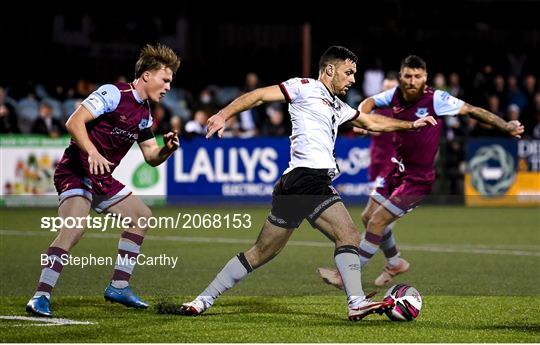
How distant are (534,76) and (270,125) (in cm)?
766

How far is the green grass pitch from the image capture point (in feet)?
26.9

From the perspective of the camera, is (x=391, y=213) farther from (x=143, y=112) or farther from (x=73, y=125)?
(x=73, y=125)

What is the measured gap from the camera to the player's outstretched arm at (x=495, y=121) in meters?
10.3

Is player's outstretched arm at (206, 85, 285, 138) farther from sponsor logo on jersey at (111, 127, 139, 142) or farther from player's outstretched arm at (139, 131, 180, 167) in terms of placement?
sponsor logo on jersey at (111, 127, 139, 142)

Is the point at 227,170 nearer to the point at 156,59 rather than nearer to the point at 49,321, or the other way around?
the point at 156,59

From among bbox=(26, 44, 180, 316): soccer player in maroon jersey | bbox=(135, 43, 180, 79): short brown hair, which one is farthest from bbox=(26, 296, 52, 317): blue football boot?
bbox=(135, 43, 180, 79): short brown hair

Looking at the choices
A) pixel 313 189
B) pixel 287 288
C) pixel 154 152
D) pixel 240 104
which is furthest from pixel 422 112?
pixel 240 104

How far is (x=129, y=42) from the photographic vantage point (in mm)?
25500

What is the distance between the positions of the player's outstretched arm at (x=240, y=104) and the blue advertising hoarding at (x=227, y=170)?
12.6 meters

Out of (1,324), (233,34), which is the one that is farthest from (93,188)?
(233,34)

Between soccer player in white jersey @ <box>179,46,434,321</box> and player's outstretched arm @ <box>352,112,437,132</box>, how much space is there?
35 centimetres

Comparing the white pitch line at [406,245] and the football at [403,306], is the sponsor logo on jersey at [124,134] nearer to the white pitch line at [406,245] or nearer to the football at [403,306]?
the football at [403,306]

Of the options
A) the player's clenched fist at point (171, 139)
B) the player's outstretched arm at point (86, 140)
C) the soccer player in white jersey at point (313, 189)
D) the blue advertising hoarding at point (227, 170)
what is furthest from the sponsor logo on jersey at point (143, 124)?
the blue advertising hoarding at point (227, 170)

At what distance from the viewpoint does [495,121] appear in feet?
34.5
